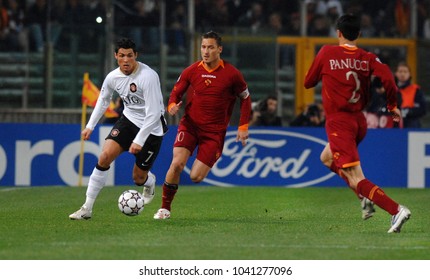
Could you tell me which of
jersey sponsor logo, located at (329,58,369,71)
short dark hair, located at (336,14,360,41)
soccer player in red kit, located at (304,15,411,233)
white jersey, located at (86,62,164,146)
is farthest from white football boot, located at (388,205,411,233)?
white jersey, located at (86,62,164,146)

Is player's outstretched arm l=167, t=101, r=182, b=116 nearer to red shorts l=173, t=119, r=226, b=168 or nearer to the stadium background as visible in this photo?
red shorts l=173, t=119, r=226, b=168

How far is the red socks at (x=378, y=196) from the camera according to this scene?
11.7 metres

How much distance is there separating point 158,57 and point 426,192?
6.01m

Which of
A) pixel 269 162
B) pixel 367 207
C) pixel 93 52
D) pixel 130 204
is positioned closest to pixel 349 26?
pixel 367 207

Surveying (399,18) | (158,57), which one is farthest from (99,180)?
(399,18)

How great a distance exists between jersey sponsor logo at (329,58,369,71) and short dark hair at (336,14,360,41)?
0.24 meters

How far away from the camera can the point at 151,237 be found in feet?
37.5

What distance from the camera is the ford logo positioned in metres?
20.8

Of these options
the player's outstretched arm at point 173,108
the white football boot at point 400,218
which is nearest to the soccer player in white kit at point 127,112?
the player's outstretched arm at point 173,108

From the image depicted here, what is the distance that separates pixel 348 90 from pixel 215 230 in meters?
1.95

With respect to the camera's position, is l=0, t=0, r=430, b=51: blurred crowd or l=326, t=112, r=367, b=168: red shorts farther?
l=0, t=0, r=430, b=51: blurred crowd

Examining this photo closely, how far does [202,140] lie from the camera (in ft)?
45.2

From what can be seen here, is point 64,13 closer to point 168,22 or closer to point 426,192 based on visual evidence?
point 168,22

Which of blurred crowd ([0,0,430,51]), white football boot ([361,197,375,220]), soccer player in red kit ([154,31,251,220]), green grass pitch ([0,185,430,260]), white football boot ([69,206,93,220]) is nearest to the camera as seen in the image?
green grass pitch ([0,185,430,260])
